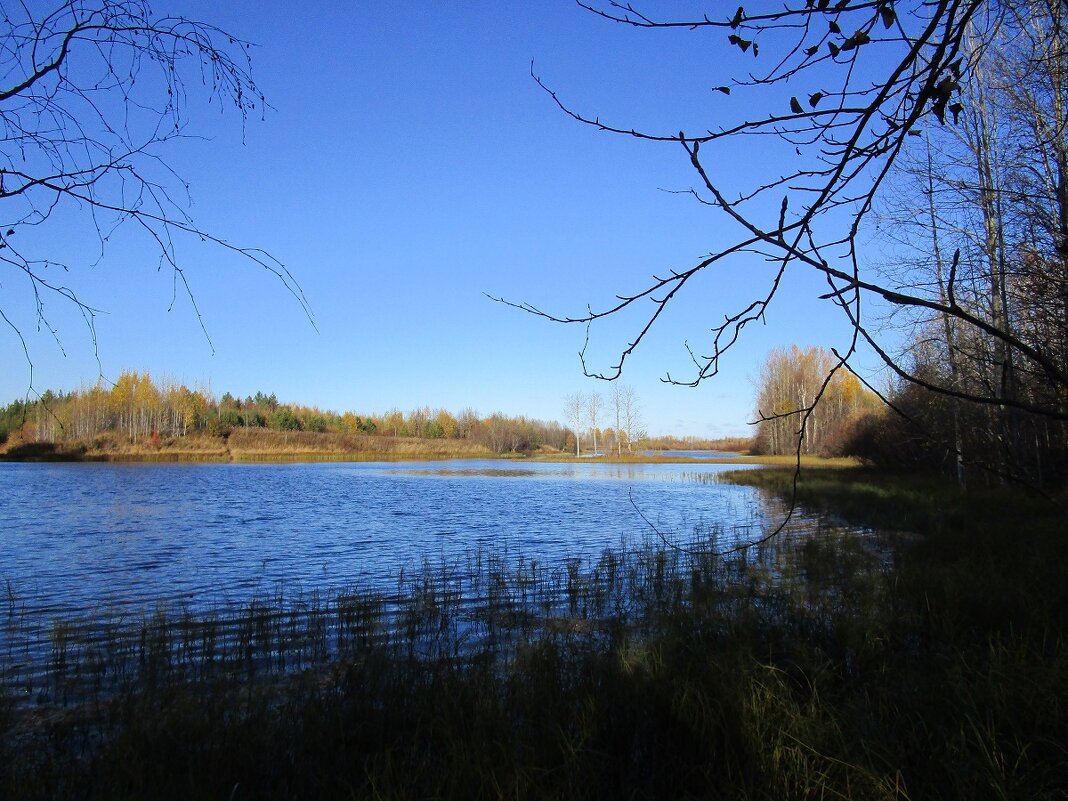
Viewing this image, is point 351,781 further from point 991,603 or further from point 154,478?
point 154,478

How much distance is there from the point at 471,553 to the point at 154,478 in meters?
33.8

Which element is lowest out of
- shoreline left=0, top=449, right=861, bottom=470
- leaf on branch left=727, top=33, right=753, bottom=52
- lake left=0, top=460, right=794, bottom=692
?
lake left=0, top=460, right=794, bottom=692

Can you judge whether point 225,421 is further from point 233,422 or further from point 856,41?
point 856,41

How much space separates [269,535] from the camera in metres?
18.0

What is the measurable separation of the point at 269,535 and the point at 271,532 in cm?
60

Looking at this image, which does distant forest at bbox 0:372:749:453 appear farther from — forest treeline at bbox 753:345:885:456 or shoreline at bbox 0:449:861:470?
forest treeline at bbox 753:345:885:456

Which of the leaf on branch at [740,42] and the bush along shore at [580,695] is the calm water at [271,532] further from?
the leaf on branch at [740,42]

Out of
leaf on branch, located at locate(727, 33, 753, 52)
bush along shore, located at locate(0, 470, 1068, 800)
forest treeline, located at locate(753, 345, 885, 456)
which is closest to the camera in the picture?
leaf on branch, located at locate(727, 33, 753, 52)

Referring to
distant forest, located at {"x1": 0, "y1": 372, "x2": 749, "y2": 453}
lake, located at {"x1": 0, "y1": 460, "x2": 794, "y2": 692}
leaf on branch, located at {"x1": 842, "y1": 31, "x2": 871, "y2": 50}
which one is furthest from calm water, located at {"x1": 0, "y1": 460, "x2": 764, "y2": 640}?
distant forest, located at {"x1": 0, "y1": 372, "x2": 749, "y2": 453}

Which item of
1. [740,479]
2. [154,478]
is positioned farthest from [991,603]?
[154,478]

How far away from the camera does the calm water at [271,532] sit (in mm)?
11516

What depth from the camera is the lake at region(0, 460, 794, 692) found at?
10.8 m

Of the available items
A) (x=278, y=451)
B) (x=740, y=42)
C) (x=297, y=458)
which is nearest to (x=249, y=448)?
(x=278, y=451)

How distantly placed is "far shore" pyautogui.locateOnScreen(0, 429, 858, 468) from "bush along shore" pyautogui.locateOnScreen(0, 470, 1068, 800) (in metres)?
57.2
